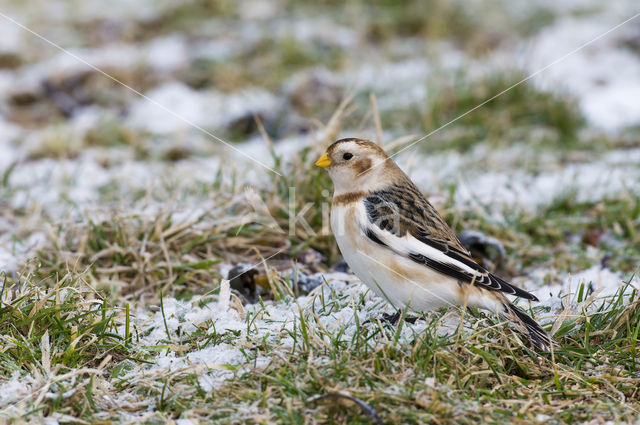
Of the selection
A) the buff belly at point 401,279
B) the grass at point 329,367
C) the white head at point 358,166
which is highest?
the white head at point 358,166

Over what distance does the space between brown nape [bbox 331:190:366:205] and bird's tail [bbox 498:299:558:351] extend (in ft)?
2.84

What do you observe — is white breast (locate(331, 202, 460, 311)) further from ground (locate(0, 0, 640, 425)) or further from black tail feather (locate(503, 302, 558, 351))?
black tail feather (locate(503, 302, 558, 351))

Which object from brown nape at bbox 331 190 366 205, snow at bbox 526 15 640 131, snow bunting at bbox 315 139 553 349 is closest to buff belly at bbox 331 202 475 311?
snow bunting at bbox 315 139 553 349

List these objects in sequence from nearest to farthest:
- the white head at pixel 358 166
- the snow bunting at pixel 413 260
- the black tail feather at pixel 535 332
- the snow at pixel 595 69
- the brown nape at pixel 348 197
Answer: the black tail feather at pixel 535 332 < the snow bunting at pixel 413 260 < the brown nape at pixel 348 197 < the white head at pixel 358 166 < the snow at pixel 595 69

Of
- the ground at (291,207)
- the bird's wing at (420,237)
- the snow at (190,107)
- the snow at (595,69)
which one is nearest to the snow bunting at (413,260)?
the bird's wing at (420,237)

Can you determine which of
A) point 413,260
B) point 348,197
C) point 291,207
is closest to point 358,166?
point 348,197

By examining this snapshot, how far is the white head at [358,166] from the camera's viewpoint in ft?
12.0

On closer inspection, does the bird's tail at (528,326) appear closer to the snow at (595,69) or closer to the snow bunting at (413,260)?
the snow bunting at (413,260)

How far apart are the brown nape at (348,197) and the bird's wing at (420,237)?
0.06m

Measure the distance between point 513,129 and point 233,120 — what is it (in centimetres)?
262

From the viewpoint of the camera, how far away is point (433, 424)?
255 centimetres

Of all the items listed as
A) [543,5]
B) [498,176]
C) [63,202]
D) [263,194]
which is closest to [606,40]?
[543,5]

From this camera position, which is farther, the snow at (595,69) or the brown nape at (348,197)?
the snow at (595,69)

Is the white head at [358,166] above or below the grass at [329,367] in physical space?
above
